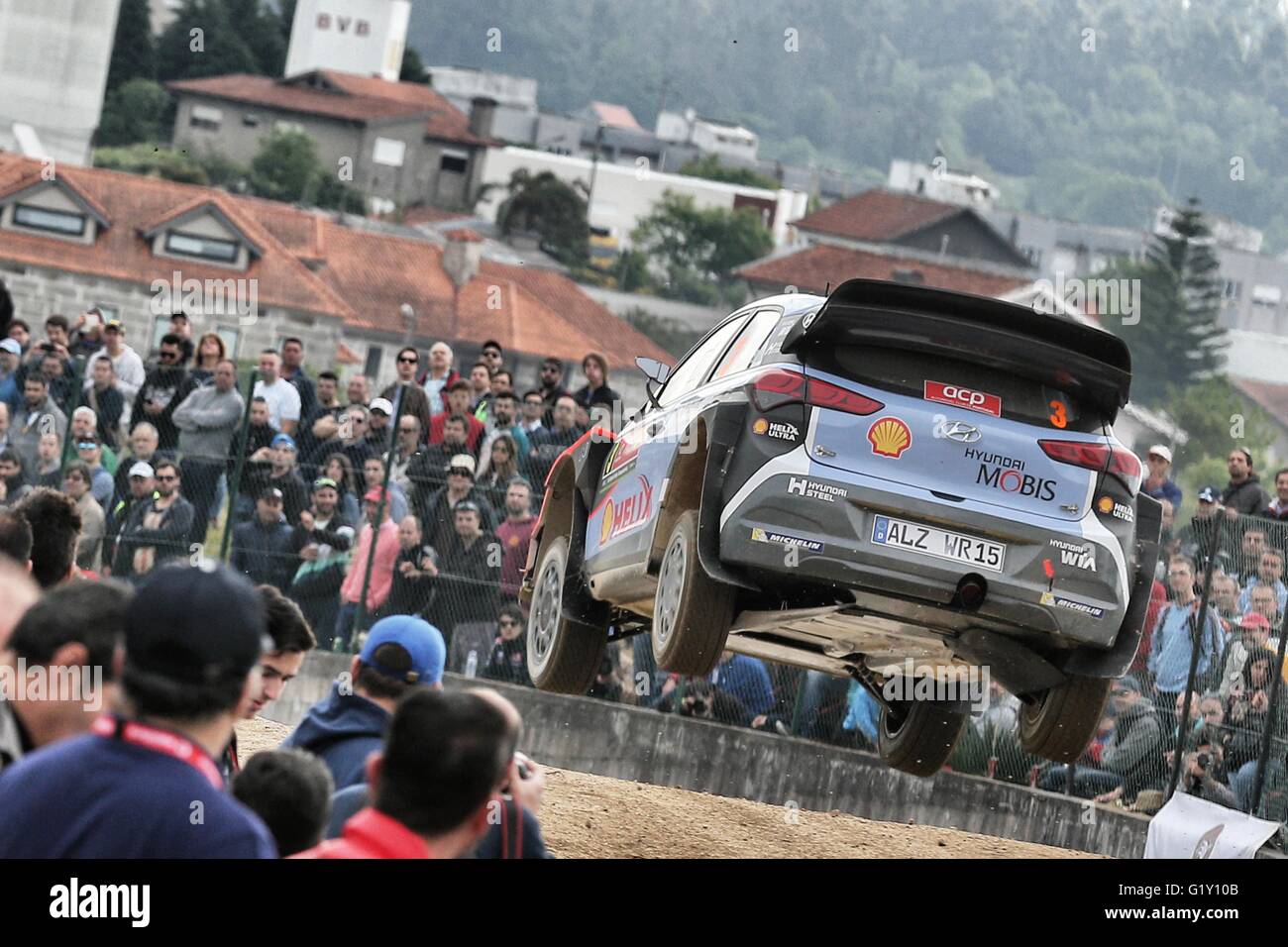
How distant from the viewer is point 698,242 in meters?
144

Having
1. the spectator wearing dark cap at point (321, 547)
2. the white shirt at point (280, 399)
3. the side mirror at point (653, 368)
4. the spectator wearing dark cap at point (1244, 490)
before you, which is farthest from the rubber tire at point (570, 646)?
the white shirt at point (280, 399)

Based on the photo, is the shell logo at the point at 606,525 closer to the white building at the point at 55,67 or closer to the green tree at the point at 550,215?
the white building at the point at 55,67

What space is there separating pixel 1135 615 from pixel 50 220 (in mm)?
74638

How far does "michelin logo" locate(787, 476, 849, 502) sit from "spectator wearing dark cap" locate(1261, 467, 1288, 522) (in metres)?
6.29

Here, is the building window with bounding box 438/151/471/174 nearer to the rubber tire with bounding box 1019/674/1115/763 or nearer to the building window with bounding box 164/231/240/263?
the building window with bounding box 164/231/240/263

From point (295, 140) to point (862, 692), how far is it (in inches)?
4663

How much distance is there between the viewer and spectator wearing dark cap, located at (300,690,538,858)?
14.5ft

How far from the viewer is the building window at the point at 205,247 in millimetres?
82375

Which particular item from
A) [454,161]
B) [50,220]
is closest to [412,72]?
[454,161]

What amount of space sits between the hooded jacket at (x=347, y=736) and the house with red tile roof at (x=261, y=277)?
198 feet

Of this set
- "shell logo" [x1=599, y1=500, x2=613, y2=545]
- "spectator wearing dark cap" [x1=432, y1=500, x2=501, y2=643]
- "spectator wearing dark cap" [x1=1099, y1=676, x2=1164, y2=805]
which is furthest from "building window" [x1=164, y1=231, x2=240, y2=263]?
"shell logo" [x1=599, y1=500, x2=613, y2=545]

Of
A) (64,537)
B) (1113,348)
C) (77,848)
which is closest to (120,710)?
(77,848)

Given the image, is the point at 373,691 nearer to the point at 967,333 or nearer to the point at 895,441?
the point at 895,441

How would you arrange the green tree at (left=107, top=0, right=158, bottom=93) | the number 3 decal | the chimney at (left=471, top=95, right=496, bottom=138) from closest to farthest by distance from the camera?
the number 3 decal
the green tree at (left=107, top=0, right=158, bottom=93)
the chimney at (left=471, top=95, right=496, bottom=138)
